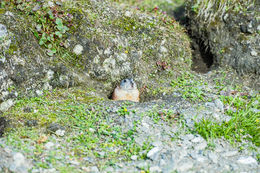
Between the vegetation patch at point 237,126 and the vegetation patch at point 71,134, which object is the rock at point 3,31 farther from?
the vegetation patch at point 237,126

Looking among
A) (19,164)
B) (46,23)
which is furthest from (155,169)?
(46,23)

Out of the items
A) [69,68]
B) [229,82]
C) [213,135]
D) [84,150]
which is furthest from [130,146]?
[229,82]

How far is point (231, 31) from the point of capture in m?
6.50


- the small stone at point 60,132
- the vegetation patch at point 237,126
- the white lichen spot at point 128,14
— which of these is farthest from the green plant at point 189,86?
the small stone at point 60,132

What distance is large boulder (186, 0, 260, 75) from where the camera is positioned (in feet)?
20.4

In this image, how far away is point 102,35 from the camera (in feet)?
18.3

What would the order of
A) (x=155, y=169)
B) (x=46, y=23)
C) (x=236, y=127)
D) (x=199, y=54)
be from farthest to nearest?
(x=199, y=54) → (x=46, y=23) → (x=236, y=127) → (x=155, y=169)

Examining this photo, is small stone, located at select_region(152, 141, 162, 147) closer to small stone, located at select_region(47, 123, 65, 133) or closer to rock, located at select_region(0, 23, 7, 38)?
small stone, located at select_region(47, 123, 65, 133)

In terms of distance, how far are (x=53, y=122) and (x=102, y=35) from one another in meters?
2.21

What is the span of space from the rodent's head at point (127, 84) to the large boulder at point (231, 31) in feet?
7.48

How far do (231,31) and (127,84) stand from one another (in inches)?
118

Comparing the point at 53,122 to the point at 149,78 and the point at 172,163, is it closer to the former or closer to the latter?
the point at 172,163

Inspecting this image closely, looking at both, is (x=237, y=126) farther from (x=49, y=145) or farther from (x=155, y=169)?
(x=49, y=145)

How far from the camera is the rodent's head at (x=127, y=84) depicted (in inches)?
208
